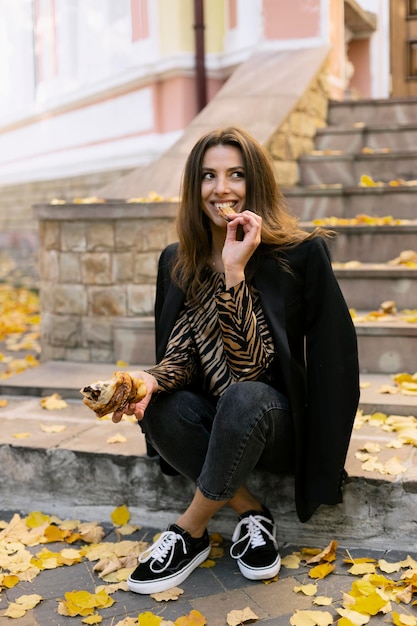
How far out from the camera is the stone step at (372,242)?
450 cm

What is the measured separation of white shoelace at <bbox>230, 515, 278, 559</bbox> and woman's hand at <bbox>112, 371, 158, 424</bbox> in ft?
1.73

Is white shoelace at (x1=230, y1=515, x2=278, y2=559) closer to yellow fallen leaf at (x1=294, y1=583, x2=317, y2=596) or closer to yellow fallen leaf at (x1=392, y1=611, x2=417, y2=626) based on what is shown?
yellow fallen leaf at (x1=294, y1=583, x2=317, y2=596)

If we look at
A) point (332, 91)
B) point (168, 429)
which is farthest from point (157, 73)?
point (168, 429)

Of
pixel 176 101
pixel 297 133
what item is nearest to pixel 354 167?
pixel 297 133

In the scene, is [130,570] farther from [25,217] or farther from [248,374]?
[25,217]

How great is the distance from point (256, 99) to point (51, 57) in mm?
5013

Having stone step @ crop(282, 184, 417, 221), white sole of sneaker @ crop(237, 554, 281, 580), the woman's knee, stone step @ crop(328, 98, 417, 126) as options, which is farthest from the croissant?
stone step @ crop(328, 98, 417, 126)

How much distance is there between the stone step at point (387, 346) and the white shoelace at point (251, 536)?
4.49ft

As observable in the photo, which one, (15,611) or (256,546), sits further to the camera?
(256,546)

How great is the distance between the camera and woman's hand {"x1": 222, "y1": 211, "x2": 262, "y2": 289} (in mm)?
2416

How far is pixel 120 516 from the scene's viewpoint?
2945 mm

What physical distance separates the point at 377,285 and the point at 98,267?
5.22 feet

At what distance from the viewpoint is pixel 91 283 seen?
447cm

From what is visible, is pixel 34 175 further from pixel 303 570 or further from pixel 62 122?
pixel 303 570
